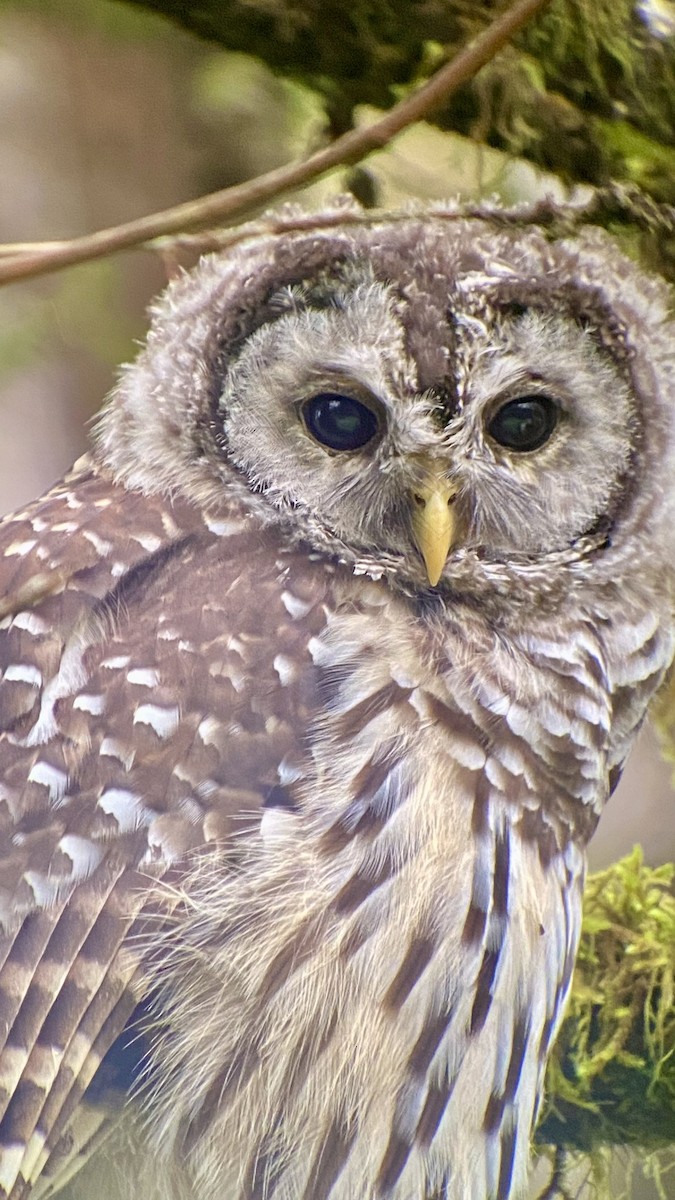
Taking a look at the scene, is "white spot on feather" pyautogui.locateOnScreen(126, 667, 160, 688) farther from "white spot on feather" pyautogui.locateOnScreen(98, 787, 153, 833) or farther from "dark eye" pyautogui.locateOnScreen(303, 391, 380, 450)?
"dark eye" pyautogui.locateOnScreen(303, 391, 380, 450)

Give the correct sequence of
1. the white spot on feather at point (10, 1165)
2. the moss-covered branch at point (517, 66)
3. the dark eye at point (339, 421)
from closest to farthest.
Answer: the white spot on feather at point (10, 1165) < the dark eye at point (339, 421) < the moss-covered branch at point (517, 66)

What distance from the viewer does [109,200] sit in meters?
1.04

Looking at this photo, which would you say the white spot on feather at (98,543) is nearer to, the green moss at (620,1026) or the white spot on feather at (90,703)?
the white spot on feather at (90,703)

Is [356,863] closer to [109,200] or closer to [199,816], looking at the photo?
[199,816]

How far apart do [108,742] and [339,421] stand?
33 centimetres

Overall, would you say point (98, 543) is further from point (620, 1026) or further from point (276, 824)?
point (620, 1026)

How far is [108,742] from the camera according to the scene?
99 cm

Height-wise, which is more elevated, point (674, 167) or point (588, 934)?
point (674, 167)

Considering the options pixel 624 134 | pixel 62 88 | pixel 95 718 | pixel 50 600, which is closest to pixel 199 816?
pixel 95 718

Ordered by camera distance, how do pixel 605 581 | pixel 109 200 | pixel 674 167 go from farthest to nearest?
pixel 674 167
pixel 605 581
pixel 109 200

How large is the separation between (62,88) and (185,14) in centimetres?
16

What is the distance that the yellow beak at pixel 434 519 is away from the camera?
1032 millimetres

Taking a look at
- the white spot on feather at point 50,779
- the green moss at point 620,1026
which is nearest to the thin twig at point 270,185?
the white spot on feather at point 50,779

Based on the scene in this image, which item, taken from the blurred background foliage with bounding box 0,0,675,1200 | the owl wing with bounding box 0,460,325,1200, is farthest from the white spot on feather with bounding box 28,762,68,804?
the blurred background foliage with bounding box 0,0,675,1200
